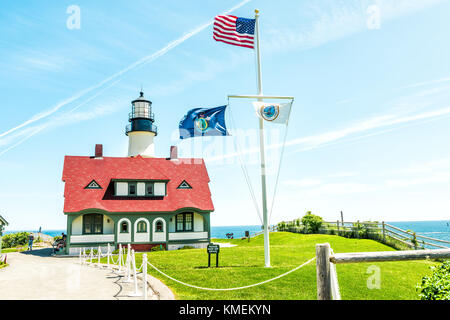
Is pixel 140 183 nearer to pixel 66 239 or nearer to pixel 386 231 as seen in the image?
pixel 66 239

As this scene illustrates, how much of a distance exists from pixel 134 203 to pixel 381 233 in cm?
1910

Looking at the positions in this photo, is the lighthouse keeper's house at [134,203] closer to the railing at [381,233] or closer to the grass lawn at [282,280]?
the railing at [381,233]

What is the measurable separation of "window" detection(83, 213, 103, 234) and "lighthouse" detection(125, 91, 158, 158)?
9.42 metres

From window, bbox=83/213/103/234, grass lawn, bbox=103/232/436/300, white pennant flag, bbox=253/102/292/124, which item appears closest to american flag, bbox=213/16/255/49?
white pennant flag, bbox=253/102/292/124

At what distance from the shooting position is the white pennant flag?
14.3 metres

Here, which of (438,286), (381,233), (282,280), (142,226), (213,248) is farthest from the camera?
(142,226)

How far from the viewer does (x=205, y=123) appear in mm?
14570

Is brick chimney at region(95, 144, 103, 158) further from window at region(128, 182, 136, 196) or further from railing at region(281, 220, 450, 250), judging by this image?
railing at region(281, 220, 450, 250)

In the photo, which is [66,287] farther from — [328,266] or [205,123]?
[328,266]

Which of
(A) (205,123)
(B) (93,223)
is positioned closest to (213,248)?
(A) (205,123)

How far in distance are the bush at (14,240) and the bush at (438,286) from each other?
4479 cm

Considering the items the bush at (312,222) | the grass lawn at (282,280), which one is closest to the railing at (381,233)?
the bush at (312,222)

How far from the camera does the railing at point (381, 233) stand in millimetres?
21178
